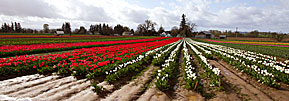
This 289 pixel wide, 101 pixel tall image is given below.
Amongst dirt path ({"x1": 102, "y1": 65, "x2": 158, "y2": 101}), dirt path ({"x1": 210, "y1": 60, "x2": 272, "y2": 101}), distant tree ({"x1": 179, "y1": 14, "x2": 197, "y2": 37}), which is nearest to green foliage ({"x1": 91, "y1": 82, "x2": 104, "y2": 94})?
dirt path ({"x1": 102, "y1": 65, "x2": 158, "y2": 101})

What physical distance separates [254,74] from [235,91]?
2202 mm

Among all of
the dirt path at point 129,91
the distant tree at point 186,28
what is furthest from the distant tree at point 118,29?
the dirt path at point 129,91

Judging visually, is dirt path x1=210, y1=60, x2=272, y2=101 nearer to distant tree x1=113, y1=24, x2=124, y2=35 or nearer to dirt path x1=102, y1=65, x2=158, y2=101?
dirt path x1=102, y1=65, x2=158, y2=101

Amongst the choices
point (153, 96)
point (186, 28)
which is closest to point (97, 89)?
point (153, 96)

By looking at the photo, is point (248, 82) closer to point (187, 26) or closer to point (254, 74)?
point (254, 74)

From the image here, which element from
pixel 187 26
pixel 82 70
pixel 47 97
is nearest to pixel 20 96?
pixel 47 97

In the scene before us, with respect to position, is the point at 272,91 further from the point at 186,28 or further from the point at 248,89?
the point at 186,28

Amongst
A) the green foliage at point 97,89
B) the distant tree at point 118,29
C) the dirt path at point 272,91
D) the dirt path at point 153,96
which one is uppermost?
the distant tree at point 118,29

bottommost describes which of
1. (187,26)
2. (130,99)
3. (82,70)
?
(130,99)

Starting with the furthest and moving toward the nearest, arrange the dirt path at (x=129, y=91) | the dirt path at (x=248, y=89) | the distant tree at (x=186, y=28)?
1. the distant tree at (x=186, y=28)
2. the dirt path at (x=248, y=89)
3. the dirt path at (x=129, y=91)

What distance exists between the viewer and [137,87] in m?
4.99

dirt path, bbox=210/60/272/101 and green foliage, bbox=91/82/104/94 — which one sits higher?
green foliage, bbox=91/82/104/94

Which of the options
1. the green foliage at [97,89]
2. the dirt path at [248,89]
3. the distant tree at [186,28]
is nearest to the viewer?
the dirt path at [248,89]

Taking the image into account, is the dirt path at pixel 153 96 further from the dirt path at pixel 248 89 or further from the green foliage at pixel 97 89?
the dirt path at pixel 248 89
